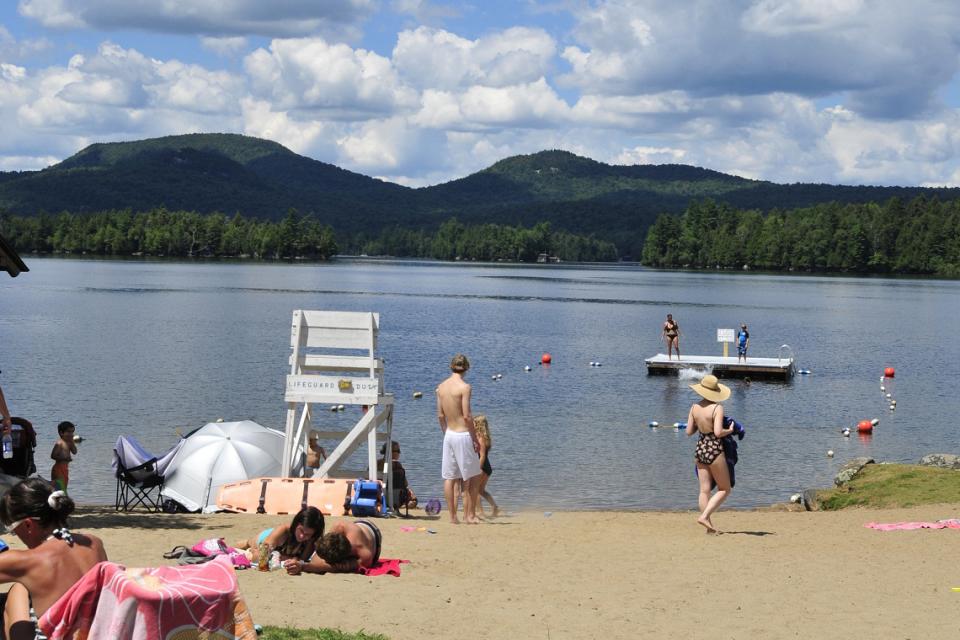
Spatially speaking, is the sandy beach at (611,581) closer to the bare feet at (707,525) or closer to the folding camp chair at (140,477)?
the bare feet at (707,525)

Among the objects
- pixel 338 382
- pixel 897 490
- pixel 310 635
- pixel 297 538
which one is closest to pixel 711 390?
pixel 338 382

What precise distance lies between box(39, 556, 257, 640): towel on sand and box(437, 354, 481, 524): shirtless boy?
755 centimetres

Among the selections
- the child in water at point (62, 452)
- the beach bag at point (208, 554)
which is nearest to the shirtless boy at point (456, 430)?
the beach bag at point (208, 554)

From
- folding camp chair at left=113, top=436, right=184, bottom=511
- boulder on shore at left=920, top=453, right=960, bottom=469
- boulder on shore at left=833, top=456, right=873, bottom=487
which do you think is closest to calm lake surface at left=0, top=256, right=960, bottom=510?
boulder on shore at left=833, top=456, right=873, bottom=487

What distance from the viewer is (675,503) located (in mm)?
20609

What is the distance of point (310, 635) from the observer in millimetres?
8500

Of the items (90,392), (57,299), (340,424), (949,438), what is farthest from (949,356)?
(57,299)

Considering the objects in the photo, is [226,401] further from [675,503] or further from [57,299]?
[57,299]

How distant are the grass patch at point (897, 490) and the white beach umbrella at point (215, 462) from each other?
30.7ft

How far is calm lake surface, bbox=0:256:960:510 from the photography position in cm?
2362

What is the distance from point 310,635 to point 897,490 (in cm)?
1342

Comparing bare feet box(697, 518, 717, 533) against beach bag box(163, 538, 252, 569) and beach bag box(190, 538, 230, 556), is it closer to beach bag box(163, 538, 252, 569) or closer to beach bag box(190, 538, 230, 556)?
beach bag box(163, 538, 252, 569)

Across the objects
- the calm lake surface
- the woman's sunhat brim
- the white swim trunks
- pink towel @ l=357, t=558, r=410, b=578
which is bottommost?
the calm lake surface

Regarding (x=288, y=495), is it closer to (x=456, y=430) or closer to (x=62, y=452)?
(x=456, y=430)
